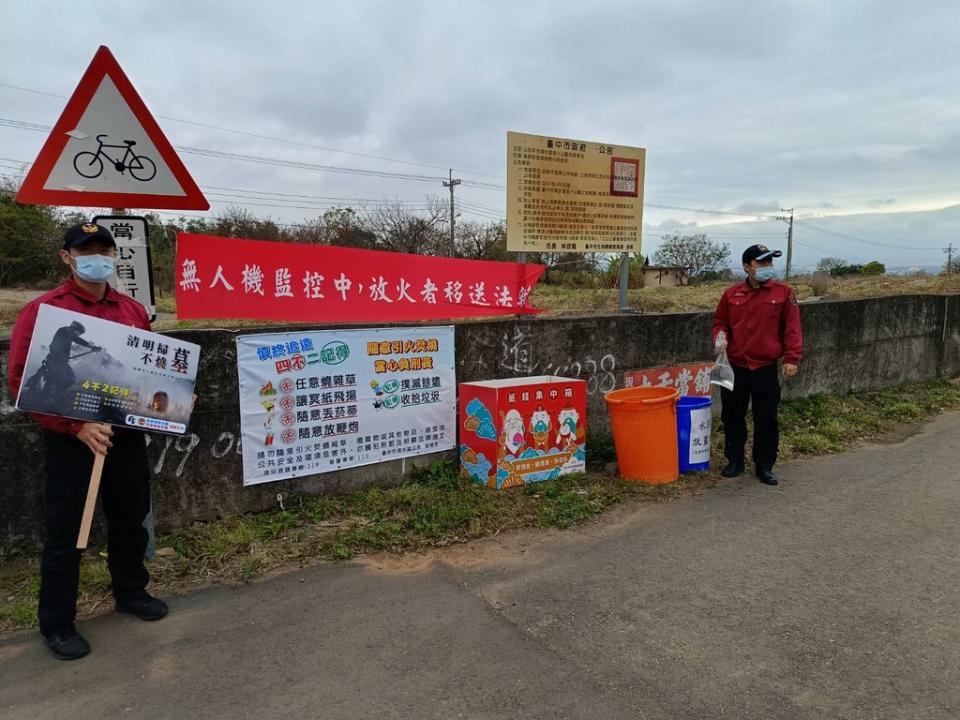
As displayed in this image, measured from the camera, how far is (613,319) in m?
6.21

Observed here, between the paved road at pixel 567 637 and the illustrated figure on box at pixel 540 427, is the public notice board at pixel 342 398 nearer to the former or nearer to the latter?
the illustrated figure on box at pixel 540 427

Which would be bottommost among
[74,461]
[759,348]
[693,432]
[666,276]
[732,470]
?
[732,470]

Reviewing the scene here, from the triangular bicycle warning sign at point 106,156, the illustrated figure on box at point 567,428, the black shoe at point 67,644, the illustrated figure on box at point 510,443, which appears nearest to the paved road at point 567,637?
the black shoe at point 67,644

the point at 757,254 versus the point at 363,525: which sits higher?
the point at 757,254

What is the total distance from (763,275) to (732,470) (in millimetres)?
1678

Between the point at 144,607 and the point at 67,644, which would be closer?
the point at 67,644

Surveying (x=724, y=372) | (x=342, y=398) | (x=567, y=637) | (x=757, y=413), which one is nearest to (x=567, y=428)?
(x=724, y=372)

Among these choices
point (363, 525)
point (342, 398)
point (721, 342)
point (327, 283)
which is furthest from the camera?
point (721, 342)

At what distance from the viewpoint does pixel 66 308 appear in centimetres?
293

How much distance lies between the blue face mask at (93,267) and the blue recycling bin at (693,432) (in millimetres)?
4272

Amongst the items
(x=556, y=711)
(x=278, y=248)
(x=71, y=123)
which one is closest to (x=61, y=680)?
(x=556, y=711)

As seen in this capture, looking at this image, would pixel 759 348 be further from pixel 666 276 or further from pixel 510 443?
pixel 666 276

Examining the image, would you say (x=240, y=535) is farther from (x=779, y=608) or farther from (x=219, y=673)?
(x=779, y=608)

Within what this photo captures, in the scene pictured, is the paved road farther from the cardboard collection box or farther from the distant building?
the distant building
